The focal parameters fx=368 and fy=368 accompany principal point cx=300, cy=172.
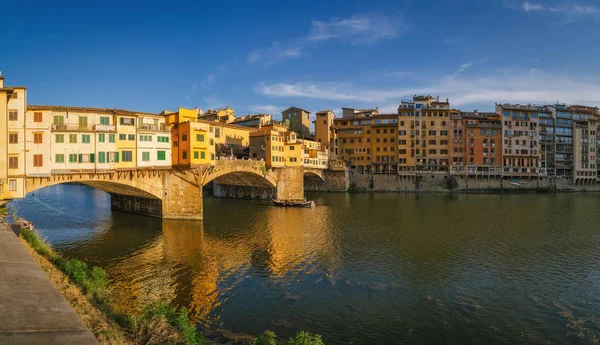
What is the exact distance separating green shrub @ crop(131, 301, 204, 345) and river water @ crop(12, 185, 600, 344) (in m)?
3.19

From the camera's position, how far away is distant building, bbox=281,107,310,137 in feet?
359

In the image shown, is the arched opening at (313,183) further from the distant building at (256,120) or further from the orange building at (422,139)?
the orange building at (422,139)

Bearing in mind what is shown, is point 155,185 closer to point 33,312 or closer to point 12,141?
point 12,141

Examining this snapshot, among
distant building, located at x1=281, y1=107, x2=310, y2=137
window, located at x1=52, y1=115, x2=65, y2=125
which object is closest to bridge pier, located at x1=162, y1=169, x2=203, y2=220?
window, located at x1=52, y1=115, x2=65, y2=125

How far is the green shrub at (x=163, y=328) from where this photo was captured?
46.0 feet

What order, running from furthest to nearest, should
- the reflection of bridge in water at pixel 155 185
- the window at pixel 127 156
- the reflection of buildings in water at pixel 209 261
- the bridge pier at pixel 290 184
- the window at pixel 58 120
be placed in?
the bridge pier at pixel 290 184, the window at pixel 127 156, the reflection of bridge in water at pixel 155 185, the window at pixel 58 120, the reflection of buildings in water at pixel 209 261

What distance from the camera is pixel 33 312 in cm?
1070

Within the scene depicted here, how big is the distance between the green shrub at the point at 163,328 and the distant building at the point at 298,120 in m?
93.0

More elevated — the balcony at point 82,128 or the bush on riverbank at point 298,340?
the balcony at point 82,128

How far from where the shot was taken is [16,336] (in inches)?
359

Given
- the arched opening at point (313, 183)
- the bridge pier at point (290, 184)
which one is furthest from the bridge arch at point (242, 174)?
the arched opening at point (313, 183)

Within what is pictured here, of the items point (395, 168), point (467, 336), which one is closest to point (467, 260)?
point (467, 336)

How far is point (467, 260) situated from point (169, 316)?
2419 cm

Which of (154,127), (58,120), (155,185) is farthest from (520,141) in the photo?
(58,120)
